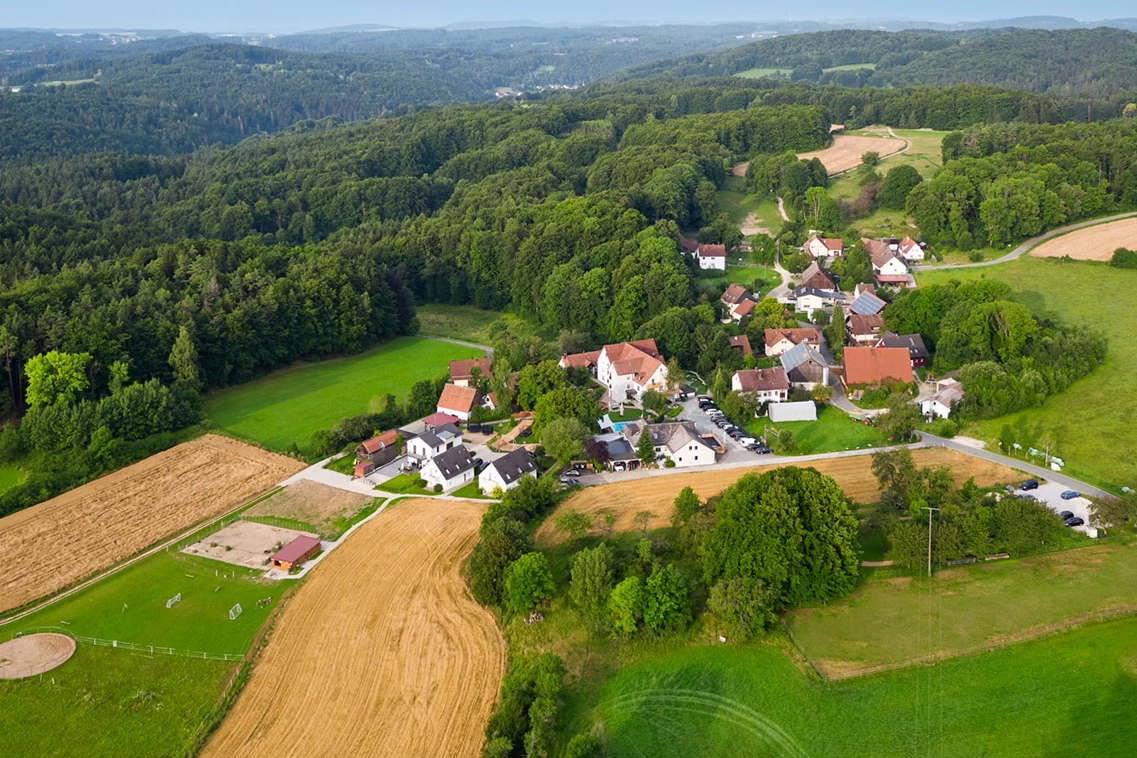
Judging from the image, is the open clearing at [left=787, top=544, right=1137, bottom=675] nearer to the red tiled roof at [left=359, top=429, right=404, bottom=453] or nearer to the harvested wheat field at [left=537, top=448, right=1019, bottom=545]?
the harvested wheat field at [left=537, top=448, right=1019, bottom=545]

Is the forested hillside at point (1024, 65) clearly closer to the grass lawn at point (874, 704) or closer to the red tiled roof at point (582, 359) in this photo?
the red tiled roof at point (582, 359)

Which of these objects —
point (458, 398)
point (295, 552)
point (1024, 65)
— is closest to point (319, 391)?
point (458, 398)

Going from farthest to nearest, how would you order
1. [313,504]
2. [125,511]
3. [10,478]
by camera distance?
[10,478] < [313,504] < [125,511]

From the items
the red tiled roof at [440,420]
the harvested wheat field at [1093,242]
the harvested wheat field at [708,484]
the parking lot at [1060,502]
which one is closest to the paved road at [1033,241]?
the harvested wheat field at [1093,242]

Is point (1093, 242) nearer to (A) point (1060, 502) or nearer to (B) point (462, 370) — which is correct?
(A) point (1060, 502)

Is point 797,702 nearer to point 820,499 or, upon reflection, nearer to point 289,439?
point 820,499
